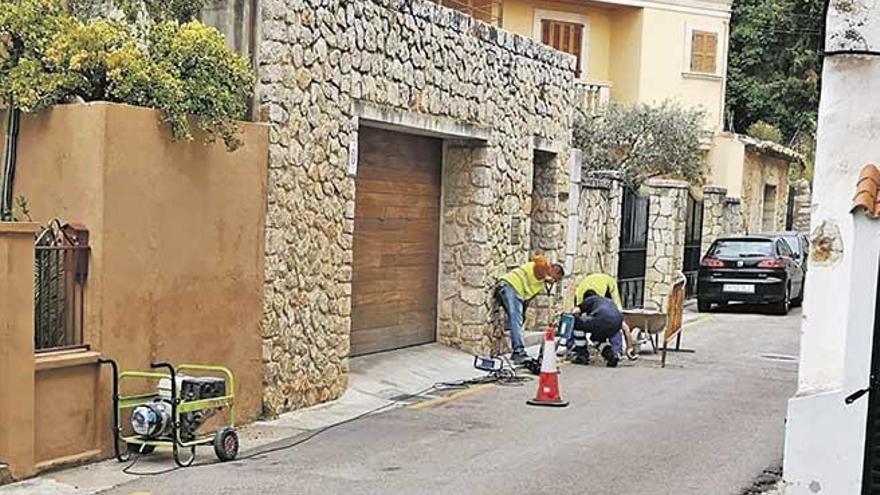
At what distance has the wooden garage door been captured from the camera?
13.9m

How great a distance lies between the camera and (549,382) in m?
12.5

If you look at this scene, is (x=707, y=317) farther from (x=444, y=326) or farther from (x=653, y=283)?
(x=444, y=326)

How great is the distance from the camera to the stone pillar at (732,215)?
28016 millimetres

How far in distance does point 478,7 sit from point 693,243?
8.37 metres

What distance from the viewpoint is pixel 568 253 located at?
1892 cm

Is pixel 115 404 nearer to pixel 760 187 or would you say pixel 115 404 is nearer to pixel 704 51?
pixel 704 51

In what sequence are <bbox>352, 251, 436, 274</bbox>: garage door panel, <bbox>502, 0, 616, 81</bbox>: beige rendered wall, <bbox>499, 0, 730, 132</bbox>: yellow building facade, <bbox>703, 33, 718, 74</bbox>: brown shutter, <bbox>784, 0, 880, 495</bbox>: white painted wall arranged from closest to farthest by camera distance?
<bbox>784, 0, 880, 495</bbox>: white painted wall, <bbox>352, 251, 436, 274</bbox>: garage door panel, <bbox>502, 0, 616, 81</bbox>: beige rendered wall, <bbox>499, 0, 730, 132</bbox>: yellow building facade, <bbox>703, 33, 718, 74</bbox>: brown shutter

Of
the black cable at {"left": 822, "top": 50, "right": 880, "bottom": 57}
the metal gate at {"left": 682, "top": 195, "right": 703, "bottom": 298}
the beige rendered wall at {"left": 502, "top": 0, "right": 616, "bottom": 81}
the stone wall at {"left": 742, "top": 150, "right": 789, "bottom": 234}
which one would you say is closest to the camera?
the black cable at {"left": 822, "top": 50, "right": 880, "bottom": 57}

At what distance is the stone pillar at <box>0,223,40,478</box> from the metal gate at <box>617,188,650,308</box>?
14283 millimetres

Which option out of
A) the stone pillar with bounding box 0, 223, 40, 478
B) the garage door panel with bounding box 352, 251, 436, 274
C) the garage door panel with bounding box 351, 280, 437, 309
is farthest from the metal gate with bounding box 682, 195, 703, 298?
the stone pillar with bounding box 0, 223, 40, 478

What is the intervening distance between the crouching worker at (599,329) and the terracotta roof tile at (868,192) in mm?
8273

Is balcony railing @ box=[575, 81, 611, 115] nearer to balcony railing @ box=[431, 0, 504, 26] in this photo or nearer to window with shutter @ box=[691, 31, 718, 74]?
window with shutter @ box=[691, 31, 718, 74]

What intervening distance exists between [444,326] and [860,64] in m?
9.12

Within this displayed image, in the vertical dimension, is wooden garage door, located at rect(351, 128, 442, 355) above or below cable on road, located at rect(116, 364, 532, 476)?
above
